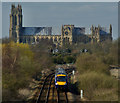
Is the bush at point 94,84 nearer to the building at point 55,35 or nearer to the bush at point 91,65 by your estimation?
the bush at point 91,65

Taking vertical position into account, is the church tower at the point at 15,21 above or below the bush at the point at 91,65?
above

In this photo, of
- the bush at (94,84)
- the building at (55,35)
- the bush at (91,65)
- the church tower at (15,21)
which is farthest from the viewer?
the church tower at (15,21)

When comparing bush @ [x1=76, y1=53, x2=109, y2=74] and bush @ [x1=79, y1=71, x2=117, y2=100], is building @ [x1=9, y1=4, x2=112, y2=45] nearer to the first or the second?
bush @ [x1=76, y1=53, x2=109, y2=74]

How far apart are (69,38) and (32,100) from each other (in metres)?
90.8

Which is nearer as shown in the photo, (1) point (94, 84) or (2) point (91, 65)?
(1) point (94, 84)

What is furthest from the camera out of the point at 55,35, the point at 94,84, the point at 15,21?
the point at 15,21

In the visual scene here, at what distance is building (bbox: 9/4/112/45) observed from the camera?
366 feet

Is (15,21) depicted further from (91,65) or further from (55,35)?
(91,65)

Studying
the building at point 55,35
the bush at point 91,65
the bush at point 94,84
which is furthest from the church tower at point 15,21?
the bush at point 94,84

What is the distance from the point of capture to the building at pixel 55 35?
366 feet

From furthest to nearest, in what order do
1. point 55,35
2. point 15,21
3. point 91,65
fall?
1. point 15,21
2. point 55,35
3. point 91,65

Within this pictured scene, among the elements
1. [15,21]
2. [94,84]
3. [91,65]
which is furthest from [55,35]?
[94,84]

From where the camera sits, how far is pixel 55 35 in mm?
114625

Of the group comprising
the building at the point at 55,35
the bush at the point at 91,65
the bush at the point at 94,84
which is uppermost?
the building at the point at 55,35
